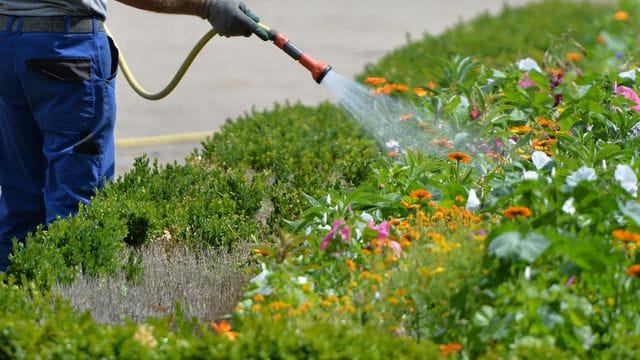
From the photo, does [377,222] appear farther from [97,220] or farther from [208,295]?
[97,220]

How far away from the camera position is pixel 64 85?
4.89 meters

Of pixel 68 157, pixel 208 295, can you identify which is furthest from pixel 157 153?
pixel 208 295

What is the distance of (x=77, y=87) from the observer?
193 inches

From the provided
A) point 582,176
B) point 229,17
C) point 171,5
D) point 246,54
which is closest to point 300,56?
point 229,17

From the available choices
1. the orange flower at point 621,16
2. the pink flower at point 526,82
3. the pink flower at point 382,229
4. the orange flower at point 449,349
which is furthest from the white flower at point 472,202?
the orange flower at point 621,16

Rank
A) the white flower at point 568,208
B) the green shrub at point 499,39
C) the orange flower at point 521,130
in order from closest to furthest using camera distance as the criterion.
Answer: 1. the white flower at point 568,208
2. the orange flower at point 521,130
3. the green shrub at point 499,39

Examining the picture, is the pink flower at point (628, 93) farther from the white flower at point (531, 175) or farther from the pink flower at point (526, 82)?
the white flower at point (531, 175)

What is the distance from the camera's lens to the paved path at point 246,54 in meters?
9.32

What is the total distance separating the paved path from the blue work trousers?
2.79 metres

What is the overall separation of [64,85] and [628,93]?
91.7 inches

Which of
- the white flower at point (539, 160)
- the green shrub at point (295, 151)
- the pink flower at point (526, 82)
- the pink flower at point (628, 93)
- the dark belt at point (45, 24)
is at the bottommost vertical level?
the green shrub at point (295, 151)

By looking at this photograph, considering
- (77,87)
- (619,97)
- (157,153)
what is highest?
(619,97)

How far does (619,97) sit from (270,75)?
575 centimetres

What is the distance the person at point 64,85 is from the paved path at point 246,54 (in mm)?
2818
